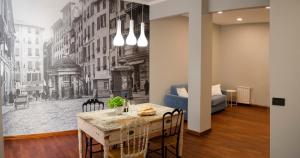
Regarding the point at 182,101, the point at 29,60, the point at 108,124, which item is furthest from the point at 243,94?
the point at 29,60

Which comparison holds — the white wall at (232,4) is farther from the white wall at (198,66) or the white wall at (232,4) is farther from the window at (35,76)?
the window at (35,76)

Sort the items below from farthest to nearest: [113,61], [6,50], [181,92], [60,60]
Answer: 1. [181,92]
2. [113,61]
3. [60,60]
4. [6,50]

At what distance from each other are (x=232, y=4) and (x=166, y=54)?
244cm

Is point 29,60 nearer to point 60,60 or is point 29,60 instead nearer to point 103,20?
point 60,60

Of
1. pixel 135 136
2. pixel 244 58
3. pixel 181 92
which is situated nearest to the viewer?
pixel 135 136

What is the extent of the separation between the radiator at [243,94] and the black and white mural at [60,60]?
13.2 ft

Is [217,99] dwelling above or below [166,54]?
below

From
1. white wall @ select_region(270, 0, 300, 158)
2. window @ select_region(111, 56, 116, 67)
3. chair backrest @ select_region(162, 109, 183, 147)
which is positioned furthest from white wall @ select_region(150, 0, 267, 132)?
white wall @ select_region(270, 0, 300, 158)

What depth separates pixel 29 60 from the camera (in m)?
4.66

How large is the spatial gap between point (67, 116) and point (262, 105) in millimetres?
6050

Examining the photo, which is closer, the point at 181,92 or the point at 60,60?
the point at 60,60

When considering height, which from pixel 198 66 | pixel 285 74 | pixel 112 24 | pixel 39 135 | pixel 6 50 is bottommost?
pixel 39 135

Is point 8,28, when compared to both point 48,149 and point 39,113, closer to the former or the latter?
point 39,113

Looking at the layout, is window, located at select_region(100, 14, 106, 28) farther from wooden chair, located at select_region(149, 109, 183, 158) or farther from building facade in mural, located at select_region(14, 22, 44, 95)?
wooden chair, located at select_region(149, 109, 183, 158)
